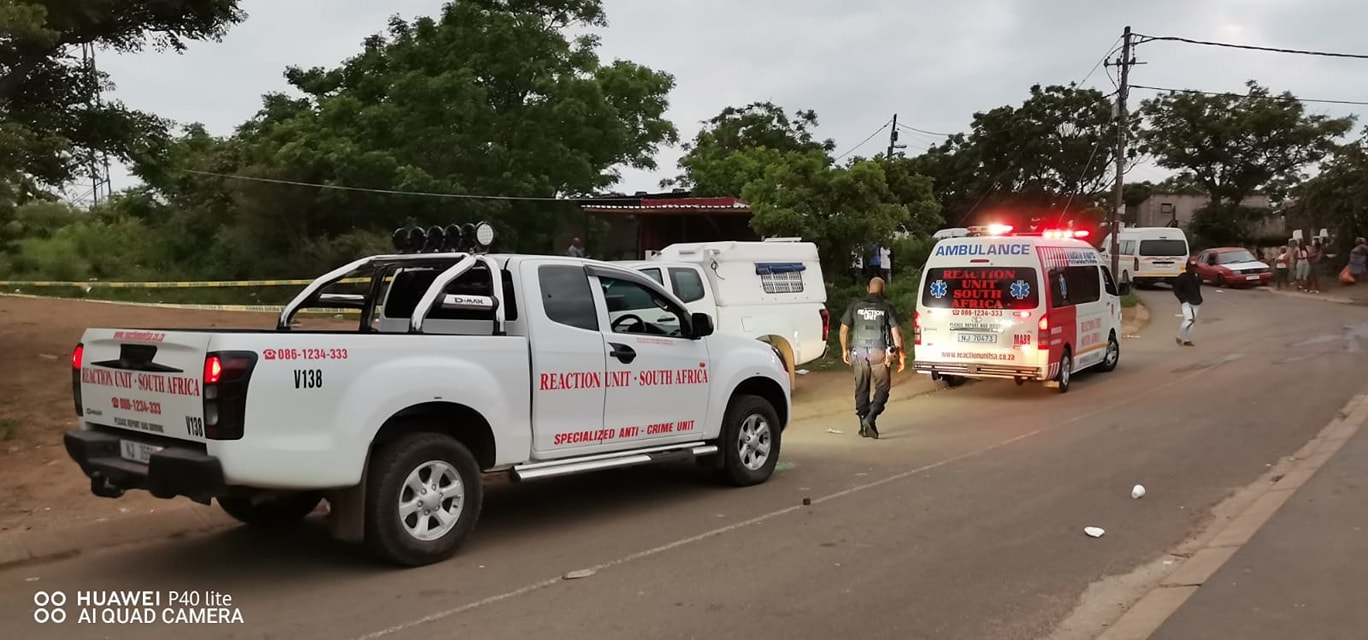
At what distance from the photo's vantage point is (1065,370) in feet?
44.3

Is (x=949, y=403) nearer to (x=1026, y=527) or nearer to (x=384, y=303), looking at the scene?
(x=1026, y=527)

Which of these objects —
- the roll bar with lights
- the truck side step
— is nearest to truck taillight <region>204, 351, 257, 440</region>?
the roll bar with lights

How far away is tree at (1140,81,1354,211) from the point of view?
1825 inches

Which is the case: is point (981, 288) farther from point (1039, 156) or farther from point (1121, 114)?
point (1039, 156)

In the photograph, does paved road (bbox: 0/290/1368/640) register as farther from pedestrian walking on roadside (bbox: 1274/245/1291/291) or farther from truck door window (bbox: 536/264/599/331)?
pedestrian walking on roadside (bbox: 1274/245/1291/291)

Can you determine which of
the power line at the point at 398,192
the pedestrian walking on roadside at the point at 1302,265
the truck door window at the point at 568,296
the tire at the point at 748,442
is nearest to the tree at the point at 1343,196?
the pedestrian walking on roadside at the point at 1302,265

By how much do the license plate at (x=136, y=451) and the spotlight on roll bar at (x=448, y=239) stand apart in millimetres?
2015

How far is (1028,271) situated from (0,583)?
453 inches

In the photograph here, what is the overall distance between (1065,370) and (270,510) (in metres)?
10.8

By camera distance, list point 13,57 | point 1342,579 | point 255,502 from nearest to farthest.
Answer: point 1342,579 < point 255,502 < point 13,57

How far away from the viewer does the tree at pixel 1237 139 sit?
46.3 metres

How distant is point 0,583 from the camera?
18.2ft

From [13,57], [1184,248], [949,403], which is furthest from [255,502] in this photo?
[1184,248]

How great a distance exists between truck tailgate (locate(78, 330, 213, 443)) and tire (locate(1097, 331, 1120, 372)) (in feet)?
46.0
